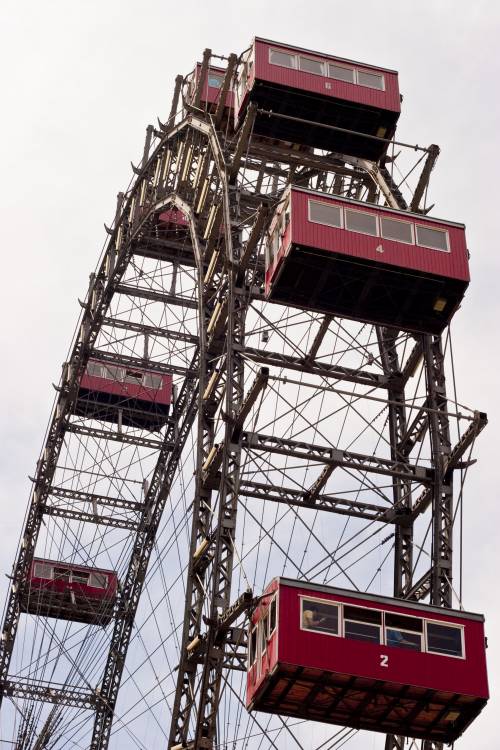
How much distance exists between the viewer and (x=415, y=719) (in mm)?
34938

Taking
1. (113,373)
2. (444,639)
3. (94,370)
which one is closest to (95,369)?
(94,370)

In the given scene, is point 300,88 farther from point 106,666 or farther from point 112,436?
point 106,666

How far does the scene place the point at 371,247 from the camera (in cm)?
3884

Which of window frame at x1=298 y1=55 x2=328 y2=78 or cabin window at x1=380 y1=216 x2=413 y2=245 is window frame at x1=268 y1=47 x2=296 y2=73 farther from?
cabin window at x1=380 y1=216 x2=413 y2=245

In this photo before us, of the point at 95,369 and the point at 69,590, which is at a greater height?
the point at 95,369

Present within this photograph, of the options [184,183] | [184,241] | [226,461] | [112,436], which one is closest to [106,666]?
[112,436]

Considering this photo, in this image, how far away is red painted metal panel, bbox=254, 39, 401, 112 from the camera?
44.3 m

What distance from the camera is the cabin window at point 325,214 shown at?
1540 inches

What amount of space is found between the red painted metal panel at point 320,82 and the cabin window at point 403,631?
59.1 feet

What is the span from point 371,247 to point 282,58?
918 cm

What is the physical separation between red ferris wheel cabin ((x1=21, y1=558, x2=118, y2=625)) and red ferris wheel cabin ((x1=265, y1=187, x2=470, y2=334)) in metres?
31.4

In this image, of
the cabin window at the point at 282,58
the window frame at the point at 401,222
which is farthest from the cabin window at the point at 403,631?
the cabin window at the point at 282,58

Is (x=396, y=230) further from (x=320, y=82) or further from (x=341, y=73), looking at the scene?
(x=341, y=73)

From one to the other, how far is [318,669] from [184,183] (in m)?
22.4
